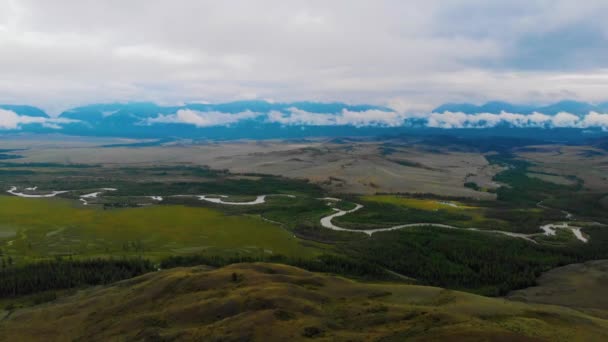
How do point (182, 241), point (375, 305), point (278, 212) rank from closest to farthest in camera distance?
point (375, 305) < point (182, 241) < point (278, 212)

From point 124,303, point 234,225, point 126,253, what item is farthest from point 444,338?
point 234,225

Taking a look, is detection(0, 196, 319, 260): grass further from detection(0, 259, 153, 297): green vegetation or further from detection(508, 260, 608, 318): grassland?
detection(508, 260, 608, 318): grassland

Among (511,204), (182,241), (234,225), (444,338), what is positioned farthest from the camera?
(511,204)

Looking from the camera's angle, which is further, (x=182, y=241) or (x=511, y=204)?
(x=511, y=204)

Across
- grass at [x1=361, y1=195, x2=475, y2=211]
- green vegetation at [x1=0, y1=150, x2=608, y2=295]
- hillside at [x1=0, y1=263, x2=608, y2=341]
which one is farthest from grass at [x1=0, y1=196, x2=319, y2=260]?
grass at [x1=361, y1=195, x2=475, y2=211]

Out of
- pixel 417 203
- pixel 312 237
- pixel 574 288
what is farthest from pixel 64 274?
pixel 417 203

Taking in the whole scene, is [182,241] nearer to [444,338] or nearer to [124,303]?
[124,303]

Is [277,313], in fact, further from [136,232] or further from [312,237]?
[136,232]
